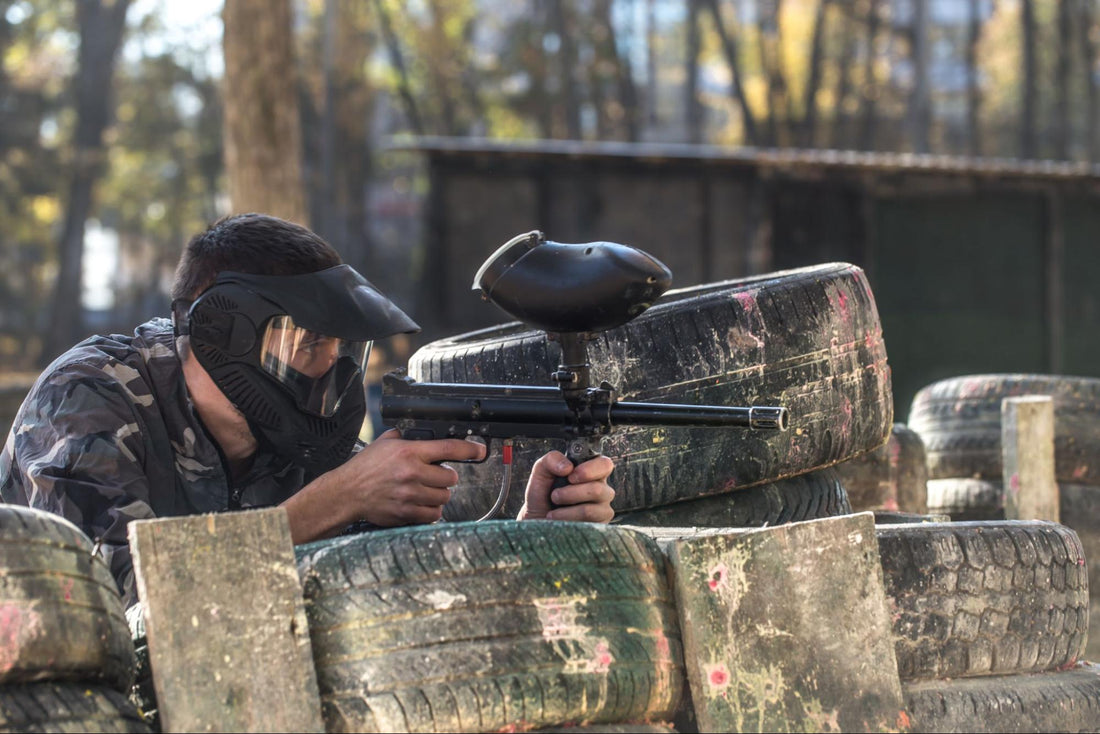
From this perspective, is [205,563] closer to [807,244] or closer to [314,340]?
[314,340]

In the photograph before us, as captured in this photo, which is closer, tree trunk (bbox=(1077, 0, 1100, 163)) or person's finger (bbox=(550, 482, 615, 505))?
person's finger (bbox=(550, 482, 615, 505))

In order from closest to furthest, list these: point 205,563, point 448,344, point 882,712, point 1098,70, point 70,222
→ point 205,563, point 882,712, point 448,344, point 70,222, point 1098,70

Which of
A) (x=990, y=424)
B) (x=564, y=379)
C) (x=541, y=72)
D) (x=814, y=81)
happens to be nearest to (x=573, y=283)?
(x=564, y=379)

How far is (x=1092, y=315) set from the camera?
16.6 meters

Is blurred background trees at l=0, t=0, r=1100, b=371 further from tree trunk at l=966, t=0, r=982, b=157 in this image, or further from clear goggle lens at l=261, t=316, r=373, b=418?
clear goggle lens at l=261, t=316, r=373, b=418

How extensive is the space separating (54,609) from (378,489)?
1040 millimetres

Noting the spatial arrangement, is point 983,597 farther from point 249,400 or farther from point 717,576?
point 249,400

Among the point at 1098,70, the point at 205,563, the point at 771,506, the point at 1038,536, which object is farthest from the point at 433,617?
the point at 1098,70

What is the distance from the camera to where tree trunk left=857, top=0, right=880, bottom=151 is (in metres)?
40.2

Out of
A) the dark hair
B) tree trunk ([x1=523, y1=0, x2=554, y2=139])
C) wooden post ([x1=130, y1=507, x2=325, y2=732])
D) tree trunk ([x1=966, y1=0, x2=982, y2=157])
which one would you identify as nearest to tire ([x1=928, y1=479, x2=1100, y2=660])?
the dark hair

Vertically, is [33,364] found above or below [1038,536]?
below

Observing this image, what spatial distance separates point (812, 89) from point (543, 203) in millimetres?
23645

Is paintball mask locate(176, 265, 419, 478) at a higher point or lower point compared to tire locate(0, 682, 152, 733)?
higher

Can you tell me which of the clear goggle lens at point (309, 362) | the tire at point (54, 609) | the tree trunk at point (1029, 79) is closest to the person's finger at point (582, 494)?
the clear goggle lens at point (309, 362)
